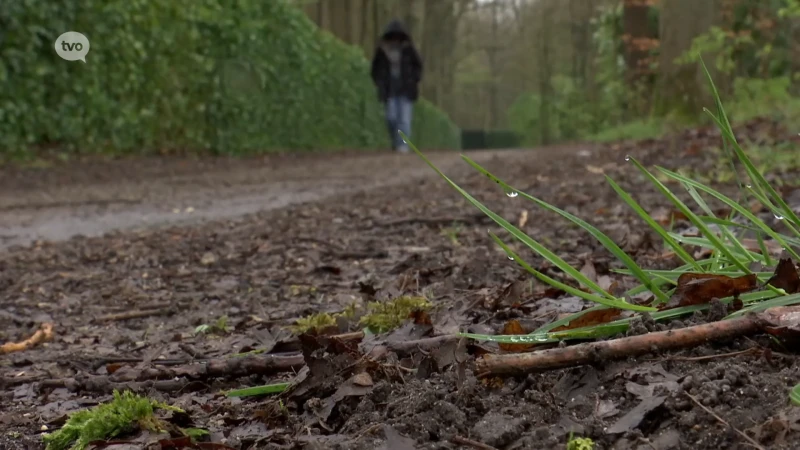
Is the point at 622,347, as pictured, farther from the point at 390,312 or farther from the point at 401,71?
the point at 401,71

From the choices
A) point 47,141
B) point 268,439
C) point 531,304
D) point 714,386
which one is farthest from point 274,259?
point 47,141

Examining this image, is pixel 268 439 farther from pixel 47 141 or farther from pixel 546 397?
pixel 47 141

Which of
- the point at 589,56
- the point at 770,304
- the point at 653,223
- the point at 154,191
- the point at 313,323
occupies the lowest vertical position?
the point at 154,191

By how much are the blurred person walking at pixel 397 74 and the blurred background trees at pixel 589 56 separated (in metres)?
4.31

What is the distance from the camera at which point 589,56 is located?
119 ft

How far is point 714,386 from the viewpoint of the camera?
1.20 metres

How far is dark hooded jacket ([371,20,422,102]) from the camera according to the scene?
53.0 ft

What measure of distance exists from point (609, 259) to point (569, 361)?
1.44 meters

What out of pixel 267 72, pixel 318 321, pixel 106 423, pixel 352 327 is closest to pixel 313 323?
pixel 318 321

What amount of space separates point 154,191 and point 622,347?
294 inches

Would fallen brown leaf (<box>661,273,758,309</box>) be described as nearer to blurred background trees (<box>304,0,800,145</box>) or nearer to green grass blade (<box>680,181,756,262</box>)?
green grass blade (<box>680,181,756,262</box>)

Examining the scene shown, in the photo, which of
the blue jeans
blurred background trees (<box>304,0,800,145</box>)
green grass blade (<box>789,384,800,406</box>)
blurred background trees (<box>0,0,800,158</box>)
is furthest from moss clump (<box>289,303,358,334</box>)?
the blue jeans

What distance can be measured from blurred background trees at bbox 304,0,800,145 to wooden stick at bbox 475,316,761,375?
7.32m

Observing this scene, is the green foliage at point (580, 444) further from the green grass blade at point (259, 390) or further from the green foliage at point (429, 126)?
the green foliage at point (429, 126)
